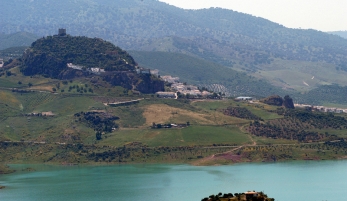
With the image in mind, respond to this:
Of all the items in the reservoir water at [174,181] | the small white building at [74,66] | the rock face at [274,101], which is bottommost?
the reservoir water at [174,181]

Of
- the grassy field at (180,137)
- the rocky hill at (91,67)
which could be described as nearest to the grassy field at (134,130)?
the grassy field at (180,137)

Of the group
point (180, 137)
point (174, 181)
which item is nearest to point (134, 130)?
point (180, 137)

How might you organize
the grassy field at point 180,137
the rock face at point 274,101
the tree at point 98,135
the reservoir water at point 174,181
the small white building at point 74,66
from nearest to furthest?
the reservoir water at point 174,181, the grassy field at point 180,137, the tree at point 98,135, the rock face at point 274,101, the small white building at point 74,66

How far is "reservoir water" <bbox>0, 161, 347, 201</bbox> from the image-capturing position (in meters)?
102

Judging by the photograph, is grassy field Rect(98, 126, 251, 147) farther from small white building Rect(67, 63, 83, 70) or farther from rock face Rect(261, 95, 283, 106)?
small white building Rect(67, 63, 83, 70)

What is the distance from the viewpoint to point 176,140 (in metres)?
144

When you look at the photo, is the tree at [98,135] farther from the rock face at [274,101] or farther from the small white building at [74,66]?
the rock face at [274,101]

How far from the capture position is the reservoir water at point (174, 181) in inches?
4001

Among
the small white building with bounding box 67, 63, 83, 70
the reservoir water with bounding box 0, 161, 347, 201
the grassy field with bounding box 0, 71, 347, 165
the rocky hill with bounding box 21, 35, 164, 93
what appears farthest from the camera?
the small white building with bounding box 67, 63, 83, 70

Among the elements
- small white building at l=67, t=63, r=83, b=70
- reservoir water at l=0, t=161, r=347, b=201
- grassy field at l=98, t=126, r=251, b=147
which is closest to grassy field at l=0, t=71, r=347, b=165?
grassy field at l=98, t=126, r=251, b=147

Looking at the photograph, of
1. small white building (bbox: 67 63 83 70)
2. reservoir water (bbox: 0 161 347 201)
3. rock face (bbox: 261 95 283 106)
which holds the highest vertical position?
small white building (bbox: 67 63 83 70)

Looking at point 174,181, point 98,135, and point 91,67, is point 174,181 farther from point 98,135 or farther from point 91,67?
point 91,67

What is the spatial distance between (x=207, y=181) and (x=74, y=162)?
34163 millimetres

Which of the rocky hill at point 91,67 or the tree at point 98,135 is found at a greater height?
the rocky hill at point 91,67
